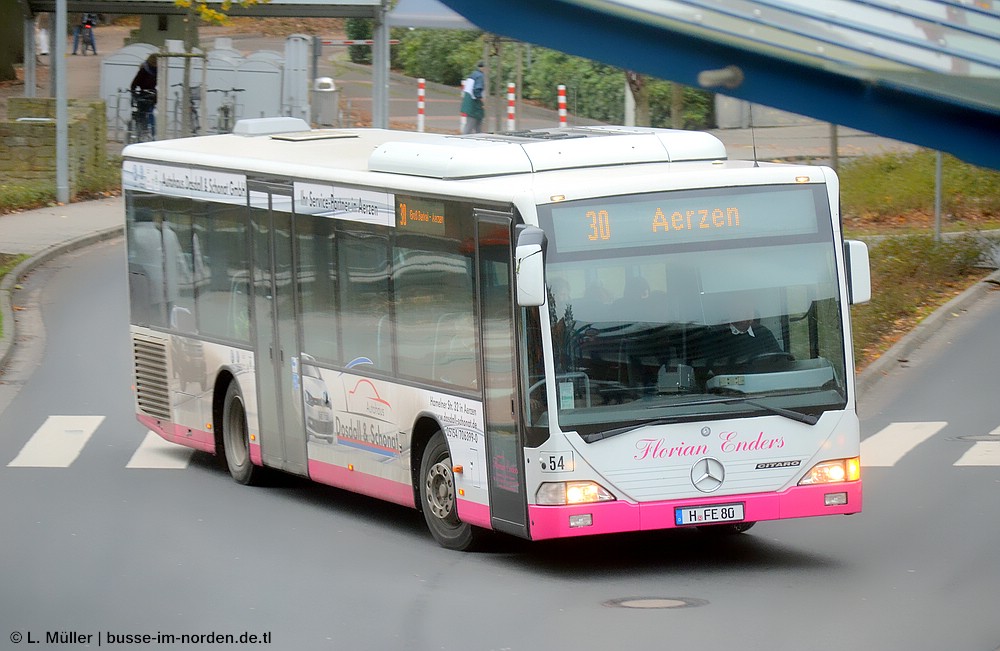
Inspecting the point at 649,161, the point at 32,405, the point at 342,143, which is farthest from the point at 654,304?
the point at 32,405

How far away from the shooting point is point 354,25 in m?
59.5

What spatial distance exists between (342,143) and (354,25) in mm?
43707

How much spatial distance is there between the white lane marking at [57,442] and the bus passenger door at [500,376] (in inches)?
245

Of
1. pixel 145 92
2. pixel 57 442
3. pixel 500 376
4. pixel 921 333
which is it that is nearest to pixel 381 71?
pixel 145 92

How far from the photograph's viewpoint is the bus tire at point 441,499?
12.9 m

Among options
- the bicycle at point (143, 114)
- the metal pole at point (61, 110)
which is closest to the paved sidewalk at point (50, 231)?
the metal pole at point (61, 110)

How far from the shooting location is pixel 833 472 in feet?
39.7

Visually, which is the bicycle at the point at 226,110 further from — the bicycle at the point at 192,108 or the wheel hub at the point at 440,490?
the wheel hub at the point at 440,490

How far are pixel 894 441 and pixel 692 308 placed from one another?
6692 millimetres

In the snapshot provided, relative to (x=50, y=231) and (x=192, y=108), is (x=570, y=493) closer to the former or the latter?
(x=50, y=231)

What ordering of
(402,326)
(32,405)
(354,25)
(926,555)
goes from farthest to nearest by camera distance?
(354,25)
(32,405)
(402,326)
(926,555)

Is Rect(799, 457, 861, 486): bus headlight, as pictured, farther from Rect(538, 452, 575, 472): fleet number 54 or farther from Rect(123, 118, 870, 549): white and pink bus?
Rect(538, 452, 575, 472): fleet number 54

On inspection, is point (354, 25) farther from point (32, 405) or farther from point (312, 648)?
point (312, 648)

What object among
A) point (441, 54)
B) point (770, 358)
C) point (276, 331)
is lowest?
point (276, 331)
